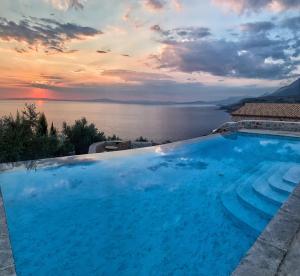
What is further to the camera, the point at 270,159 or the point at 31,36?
the point at 31,36

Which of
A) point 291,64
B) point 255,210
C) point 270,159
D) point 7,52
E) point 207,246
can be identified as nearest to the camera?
point 207,246

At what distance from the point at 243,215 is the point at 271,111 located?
2682cm

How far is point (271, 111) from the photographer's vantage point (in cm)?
2938

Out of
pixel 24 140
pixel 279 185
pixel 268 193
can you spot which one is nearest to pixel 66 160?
pixel 24 140

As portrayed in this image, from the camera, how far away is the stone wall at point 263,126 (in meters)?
14.1

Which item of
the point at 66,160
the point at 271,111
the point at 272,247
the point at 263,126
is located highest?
the point at 271,111

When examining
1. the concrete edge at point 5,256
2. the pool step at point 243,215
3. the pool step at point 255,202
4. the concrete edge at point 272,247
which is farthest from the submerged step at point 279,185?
the concrete edge at point 5,256

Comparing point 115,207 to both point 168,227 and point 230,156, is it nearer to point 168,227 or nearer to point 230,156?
point 168,227

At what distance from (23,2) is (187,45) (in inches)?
554

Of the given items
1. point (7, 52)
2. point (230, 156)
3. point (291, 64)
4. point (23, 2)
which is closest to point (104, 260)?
point (230, 156)

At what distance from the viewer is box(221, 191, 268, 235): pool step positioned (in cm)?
509

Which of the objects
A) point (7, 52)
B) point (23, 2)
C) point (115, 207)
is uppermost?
point (23, 2)

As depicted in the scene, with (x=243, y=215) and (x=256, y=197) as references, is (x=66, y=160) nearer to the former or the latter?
(x=243, y=215)

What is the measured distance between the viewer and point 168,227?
5066mm
